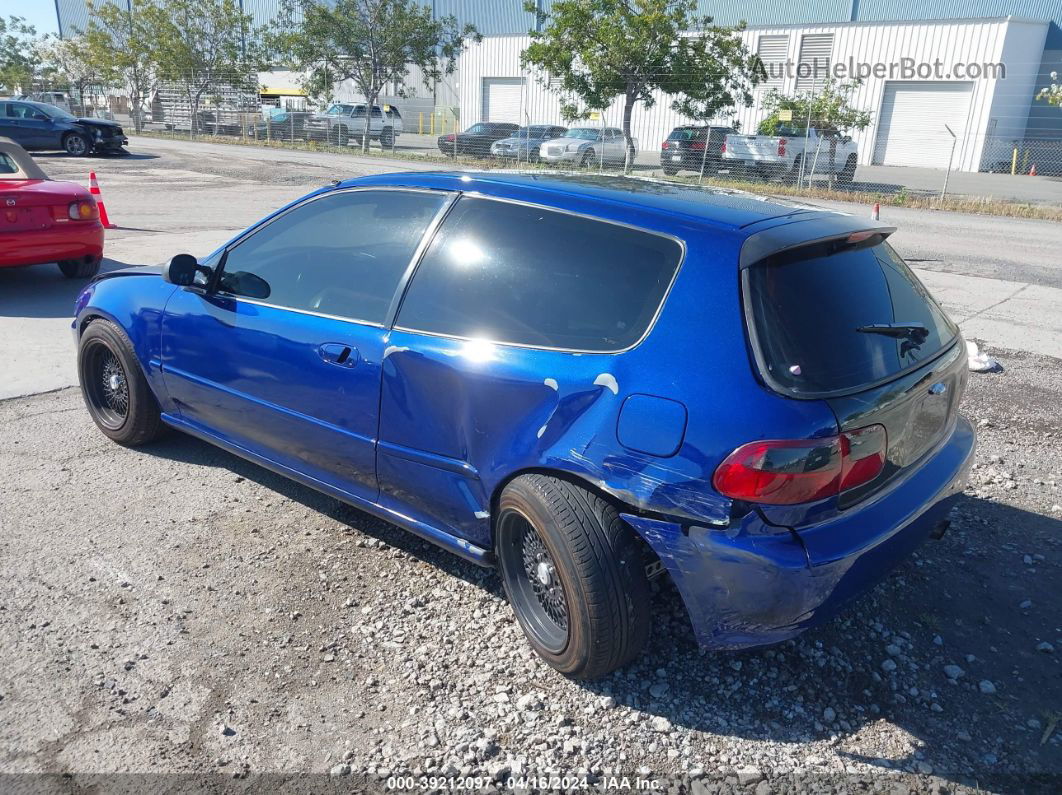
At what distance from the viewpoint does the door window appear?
3.51 m

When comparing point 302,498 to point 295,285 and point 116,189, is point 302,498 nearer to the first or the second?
point 295,285

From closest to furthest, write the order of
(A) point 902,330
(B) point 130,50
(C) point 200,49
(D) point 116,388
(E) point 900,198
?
(A) point 902,330 → (D) point 116,388 → (E) point 900,198 → (C) point 200,49 → (B) point 130,50

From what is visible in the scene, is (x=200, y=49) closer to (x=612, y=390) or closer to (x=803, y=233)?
(x=803, y=233)

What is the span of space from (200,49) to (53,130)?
2174 cm

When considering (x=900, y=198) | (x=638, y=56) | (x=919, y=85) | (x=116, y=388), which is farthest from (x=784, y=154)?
(x=116, y=388)

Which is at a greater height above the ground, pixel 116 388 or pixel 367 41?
pixel 367 41

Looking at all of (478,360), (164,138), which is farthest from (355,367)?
(164,138)

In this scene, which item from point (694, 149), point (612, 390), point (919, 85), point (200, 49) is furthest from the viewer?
point (200, 49)

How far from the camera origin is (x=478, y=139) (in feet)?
104

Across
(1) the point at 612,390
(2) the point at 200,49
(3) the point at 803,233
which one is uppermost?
(2) the point at 200,49

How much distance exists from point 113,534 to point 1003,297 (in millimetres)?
9108

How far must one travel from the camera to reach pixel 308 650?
3.12 m

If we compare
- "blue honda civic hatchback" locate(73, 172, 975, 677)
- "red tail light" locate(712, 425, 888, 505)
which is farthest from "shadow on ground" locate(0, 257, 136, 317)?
"red tail light" locate(712, 425, 888, 505)

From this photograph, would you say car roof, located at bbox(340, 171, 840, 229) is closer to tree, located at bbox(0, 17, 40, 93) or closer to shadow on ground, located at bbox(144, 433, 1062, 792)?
A: shadow on ground, located at bbox(144, 433, 1062, 792)
